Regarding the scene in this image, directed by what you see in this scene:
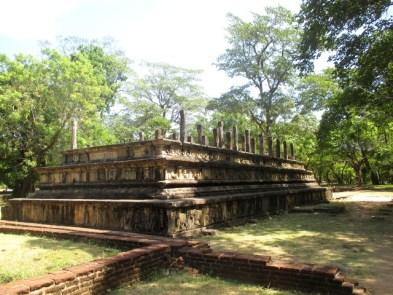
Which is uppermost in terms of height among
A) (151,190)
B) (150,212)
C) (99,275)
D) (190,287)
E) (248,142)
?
(248,142)

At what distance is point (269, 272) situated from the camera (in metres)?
4.98

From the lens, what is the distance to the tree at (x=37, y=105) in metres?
18.4

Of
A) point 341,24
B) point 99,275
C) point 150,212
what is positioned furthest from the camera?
point 341,24

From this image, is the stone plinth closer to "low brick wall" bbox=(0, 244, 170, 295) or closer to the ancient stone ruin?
the ancient stone ruin

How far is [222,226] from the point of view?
9.61 m

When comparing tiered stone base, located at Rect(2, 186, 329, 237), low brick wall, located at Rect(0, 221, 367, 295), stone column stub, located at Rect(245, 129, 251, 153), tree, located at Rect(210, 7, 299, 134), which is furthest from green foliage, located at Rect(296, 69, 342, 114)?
low brick wall, located at Rect(0, 221, 367, 295)

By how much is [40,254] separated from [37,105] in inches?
582

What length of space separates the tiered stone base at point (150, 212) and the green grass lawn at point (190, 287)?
2432 millimetres

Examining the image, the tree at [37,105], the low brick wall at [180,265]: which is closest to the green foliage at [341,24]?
the low brick wall at [180,265]

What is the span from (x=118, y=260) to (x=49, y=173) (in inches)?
339

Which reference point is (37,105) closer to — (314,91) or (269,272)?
(269,272)

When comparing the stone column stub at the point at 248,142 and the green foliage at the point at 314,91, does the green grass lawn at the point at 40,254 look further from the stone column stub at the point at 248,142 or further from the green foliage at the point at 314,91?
the green foliage at the point at 314,91

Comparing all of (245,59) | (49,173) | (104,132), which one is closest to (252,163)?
(49,173)

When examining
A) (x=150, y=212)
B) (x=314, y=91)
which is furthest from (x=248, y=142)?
(x=314, y=91)
